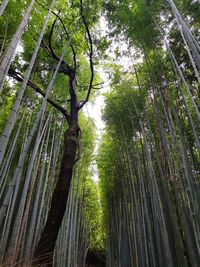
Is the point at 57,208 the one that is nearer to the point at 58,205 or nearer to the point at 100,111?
the point at 58,205

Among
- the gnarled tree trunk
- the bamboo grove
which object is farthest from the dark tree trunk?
the bamboo grove

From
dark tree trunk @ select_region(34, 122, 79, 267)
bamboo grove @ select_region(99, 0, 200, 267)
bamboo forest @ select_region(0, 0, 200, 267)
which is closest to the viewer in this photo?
dark tree trunk @ select_region(34, 122, 79, 267)

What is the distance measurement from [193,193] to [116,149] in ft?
12.5

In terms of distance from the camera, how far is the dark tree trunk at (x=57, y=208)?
4.89 feet

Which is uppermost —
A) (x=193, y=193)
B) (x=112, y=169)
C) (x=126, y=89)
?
(x=126, y=89)

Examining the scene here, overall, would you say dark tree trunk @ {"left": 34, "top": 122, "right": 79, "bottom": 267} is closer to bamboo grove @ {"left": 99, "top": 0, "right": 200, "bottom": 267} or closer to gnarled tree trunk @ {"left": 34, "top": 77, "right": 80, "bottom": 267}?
gnarled tree trunk @ {"left": 34, "top": 77, "right": 80, "bottom": 267}

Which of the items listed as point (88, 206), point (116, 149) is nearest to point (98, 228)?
point (88, 206)

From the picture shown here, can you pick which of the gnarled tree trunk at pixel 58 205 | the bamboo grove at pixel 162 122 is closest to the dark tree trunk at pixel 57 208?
the gnarled tree trunk at pixel 58 205

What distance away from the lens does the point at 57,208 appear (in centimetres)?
172

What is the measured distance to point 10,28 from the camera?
10.9ft

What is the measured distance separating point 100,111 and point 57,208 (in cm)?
545

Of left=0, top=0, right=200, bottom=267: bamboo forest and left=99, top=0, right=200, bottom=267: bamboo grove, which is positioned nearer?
left=0, top=0, right=200, bottom=267: bamboo forest

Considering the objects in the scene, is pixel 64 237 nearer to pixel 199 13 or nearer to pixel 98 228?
pixel 199 13

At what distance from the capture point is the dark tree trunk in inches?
58.7
